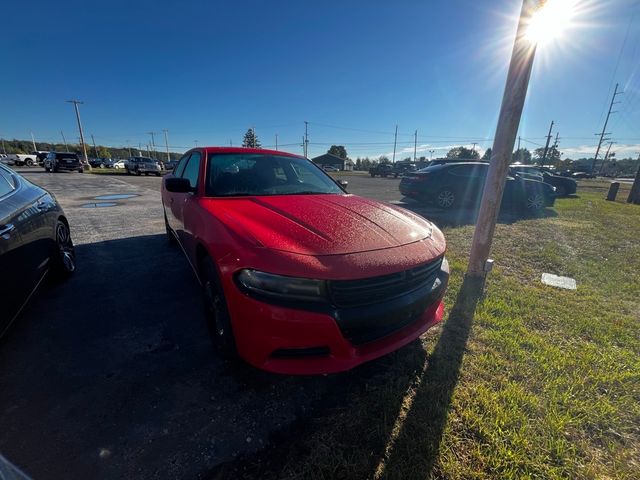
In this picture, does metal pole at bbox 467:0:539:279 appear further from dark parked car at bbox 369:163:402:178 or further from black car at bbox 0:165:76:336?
dark parked car at bbox 369:163:402:178

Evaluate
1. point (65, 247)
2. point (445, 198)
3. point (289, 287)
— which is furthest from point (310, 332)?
point (445, 198)

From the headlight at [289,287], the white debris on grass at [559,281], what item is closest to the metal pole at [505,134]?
the white debris on grass at [559,281]

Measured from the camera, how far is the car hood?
1672mm

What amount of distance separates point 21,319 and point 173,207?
1712 millimetres

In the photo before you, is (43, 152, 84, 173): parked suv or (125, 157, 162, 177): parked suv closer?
(43, 152, 84, 173): parked suv

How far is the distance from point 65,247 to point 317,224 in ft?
11.4

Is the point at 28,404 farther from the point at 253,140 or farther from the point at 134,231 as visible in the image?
the point at 253,140

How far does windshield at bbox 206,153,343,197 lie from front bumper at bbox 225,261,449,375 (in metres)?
1.29

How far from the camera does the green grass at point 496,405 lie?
4.81 ft

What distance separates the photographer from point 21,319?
2611 mm

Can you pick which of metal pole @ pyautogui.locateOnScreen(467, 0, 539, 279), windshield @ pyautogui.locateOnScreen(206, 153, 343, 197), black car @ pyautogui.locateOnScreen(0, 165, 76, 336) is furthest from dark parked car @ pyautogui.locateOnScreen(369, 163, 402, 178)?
black car @ pyautogui.locateOnScreen(0, 165, 76, 336)

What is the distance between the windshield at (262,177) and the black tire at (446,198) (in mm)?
5941

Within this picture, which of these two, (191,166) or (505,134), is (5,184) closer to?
(191,166)

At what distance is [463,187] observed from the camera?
8.27 meters
